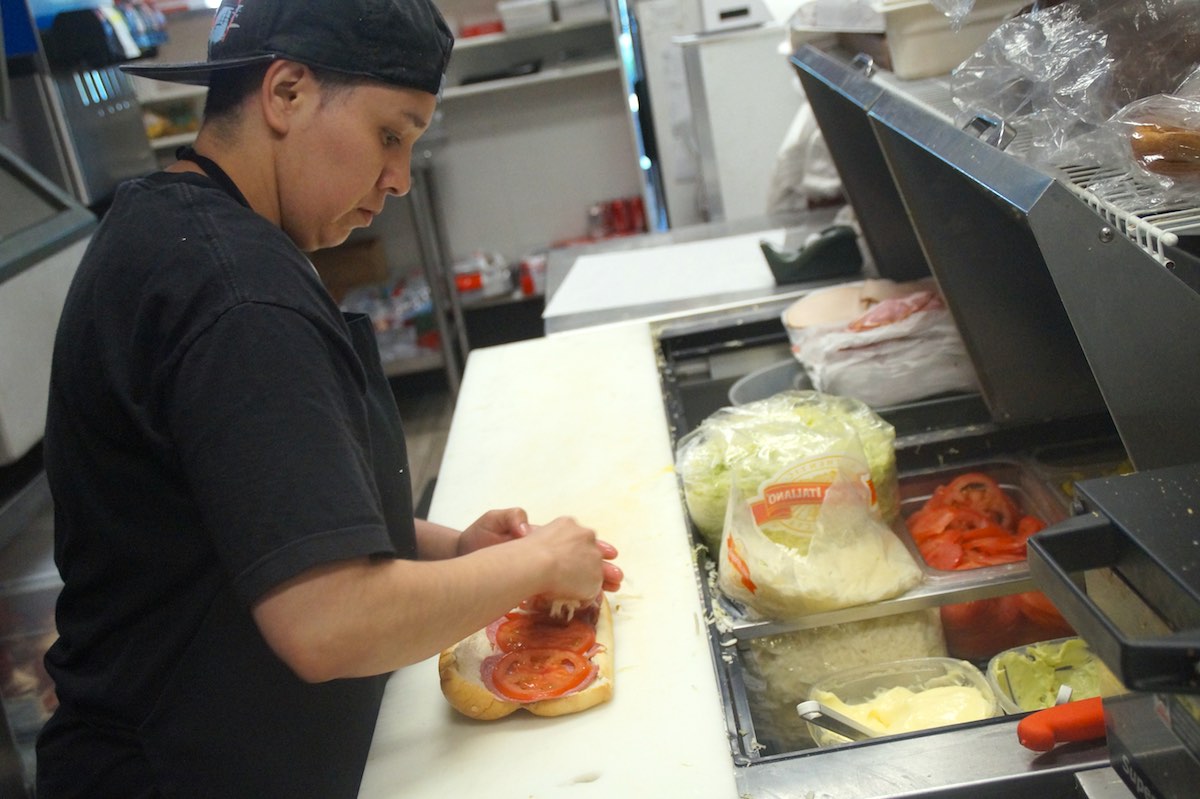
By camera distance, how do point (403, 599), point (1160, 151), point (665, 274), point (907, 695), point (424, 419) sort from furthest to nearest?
point (424, 419), point (665, 274), point (907, 695), point (403, 599), point (1160, 151)

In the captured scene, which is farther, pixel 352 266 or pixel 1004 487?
pixel 352 266

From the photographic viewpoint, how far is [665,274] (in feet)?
8.97

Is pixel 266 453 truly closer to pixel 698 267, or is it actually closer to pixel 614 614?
pixel 614 614

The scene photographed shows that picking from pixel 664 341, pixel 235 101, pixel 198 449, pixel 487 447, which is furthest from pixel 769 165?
pixel 198 449

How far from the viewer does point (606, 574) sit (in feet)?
4.27

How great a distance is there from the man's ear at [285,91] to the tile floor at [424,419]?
10.7 feet

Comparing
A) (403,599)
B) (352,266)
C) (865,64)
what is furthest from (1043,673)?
(352,266)

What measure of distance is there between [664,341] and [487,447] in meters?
0.63

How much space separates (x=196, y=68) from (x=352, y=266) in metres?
4.55

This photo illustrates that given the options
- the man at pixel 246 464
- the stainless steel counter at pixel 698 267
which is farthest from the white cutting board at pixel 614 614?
the stainless steel counter at pixel 698 267

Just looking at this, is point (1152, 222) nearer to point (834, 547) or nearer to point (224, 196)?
point (834, 547)

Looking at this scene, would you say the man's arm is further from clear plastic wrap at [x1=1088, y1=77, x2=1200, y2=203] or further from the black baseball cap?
clear plastic wrap at [x1=1088, y1=77, x2=1200, y2=203]

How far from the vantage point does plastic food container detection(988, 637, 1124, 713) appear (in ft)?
4.08

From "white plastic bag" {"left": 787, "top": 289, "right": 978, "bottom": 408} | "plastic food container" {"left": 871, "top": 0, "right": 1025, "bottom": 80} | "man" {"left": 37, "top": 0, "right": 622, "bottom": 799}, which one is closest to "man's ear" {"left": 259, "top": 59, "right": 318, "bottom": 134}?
"man" {"left": 37, "top": 0, "right": 622, "bottom": 799}
